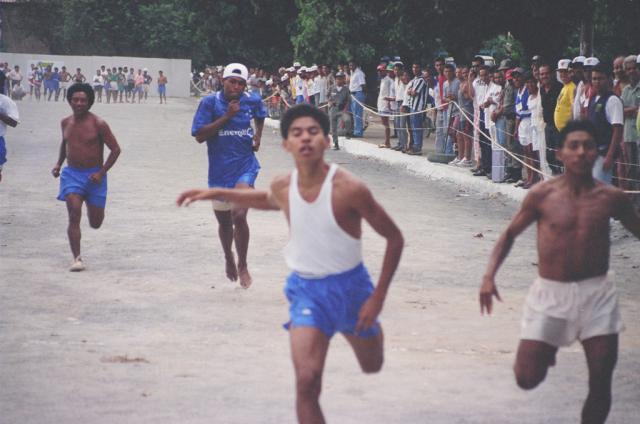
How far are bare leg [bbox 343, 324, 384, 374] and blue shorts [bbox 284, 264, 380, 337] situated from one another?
1.3 inches

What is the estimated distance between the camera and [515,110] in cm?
1762

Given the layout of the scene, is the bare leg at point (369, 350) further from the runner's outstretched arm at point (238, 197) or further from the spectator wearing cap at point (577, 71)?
the spectator wearing cap at point (577, 71)

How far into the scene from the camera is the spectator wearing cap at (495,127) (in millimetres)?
18094

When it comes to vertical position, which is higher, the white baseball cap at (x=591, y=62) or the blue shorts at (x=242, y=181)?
the white baseball cap at (x=591, y=62)

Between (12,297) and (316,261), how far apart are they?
4841mm

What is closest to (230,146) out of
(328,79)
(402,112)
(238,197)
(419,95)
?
(238,197)

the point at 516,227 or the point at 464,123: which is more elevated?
the point at 516,227

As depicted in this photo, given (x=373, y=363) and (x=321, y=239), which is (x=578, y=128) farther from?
(x=373, y=363)

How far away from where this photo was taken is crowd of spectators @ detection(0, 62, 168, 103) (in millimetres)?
63281

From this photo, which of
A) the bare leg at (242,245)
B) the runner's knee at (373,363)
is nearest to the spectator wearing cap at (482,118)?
the bare leg at (242,245)

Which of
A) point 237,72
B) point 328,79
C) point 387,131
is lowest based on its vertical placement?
point 387,131

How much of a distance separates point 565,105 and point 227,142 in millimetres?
5876

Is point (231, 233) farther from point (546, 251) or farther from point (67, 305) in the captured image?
point (546, 251)

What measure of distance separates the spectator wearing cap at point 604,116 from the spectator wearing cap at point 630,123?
657 millimetres
